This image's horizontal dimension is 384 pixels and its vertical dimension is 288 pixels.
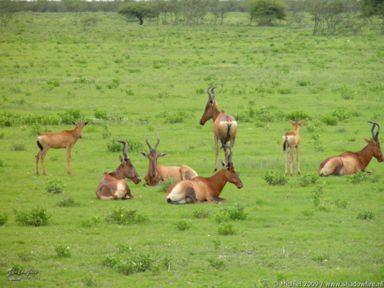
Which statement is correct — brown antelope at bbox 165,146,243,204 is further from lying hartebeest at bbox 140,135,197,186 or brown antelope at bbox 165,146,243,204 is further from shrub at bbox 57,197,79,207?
shrub at bbox 57,197,79,207

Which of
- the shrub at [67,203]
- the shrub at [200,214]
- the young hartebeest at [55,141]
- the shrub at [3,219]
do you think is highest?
the young hartebeest at [55,141]

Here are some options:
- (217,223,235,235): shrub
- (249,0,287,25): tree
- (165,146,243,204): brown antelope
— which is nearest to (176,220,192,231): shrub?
(217,223,235,235): shrub

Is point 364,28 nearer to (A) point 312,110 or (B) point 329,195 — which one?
(A) point 312,110

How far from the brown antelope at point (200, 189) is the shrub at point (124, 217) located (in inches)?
53.9

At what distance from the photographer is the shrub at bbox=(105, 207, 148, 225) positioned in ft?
35.9

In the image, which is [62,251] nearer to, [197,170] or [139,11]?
[197,170]

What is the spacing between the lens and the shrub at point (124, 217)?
1095 centimetres

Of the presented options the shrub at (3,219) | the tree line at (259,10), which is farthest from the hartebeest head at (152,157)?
the tree line at (259,10)

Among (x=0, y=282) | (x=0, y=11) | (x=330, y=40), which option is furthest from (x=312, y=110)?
(x=0, y=11)

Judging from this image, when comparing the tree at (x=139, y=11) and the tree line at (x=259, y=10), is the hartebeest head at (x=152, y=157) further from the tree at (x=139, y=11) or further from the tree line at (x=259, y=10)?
the tree at (x=139, y=11)

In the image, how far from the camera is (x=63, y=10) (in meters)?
142

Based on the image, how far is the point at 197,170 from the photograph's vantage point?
1585 centimetres

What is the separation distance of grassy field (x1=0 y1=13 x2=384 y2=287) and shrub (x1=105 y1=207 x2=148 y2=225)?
0.03 meters

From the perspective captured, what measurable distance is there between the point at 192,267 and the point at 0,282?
263cm
